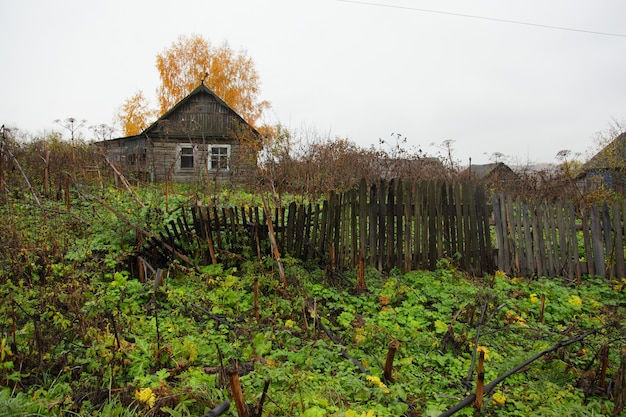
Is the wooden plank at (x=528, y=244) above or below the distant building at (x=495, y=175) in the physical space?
below

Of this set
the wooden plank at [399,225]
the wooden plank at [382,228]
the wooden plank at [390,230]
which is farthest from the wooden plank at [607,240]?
the wooden plank at [382,228]

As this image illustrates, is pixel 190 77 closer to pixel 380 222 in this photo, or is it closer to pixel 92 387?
pixel 380 222

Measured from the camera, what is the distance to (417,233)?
5516mm

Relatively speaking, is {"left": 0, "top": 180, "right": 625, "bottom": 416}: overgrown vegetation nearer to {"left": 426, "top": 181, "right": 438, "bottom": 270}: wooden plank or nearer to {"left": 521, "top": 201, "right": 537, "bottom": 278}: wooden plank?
{"left": 426, "top": 181, "right": 438, "bottom": 270}: wooden plank

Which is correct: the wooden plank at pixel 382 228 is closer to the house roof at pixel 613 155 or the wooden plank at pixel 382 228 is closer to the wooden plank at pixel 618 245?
the wooden plank at pixel 618 245

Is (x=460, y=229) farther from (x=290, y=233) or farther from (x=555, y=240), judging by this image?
(x=290, y=233)

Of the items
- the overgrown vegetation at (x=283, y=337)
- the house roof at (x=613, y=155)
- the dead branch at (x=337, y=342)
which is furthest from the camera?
the house roof at (x=613, y=155)

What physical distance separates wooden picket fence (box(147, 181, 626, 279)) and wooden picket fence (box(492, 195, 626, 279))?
0.04 ft

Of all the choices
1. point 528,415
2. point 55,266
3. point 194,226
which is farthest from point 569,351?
point 55,266

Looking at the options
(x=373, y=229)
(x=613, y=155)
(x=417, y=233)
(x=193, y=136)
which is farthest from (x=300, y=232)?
(x=613, y=155)

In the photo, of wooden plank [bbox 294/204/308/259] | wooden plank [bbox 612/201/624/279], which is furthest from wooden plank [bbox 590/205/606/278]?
wooden plank [bbox 294/204/308/259]

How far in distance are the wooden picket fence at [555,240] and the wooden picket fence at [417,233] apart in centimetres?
1

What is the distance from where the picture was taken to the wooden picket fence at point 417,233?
5410 millimetres

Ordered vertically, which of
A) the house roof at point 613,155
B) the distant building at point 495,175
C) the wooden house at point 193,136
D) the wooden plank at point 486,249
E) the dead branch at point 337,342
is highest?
the wooden house at point 193,136
